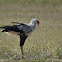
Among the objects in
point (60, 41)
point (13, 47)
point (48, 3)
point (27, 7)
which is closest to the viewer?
point (13, 47)

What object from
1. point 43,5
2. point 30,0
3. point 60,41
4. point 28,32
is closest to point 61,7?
point 43,5

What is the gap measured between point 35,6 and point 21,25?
25.5 meters

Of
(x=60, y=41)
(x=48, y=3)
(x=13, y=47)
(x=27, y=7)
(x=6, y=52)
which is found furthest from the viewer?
(x=48, y=3)

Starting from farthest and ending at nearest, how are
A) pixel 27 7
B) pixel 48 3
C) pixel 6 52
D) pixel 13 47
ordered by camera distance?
pixel 48 3 < pixel 27 7 < pixel 13 47 < pixel 6 52

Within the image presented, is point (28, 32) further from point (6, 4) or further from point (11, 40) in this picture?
point (6, 4)

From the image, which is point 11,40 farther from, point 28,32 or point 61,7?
point 61,7

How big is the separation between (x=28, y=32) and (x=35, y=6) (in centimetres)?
2550

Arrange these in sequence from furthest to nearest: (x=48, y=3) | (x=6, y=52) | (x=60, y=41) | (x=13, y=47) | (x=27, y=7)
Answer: (x=48, y=3), (x=27, y=7), (x=60, y=41), (x=13, y=47), (x=6, y=52)

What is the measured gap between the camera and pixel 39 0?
35.8 meters

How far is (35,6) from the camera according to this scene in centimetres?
3331

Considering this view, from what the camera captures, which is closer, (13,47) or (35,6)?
(13,47)

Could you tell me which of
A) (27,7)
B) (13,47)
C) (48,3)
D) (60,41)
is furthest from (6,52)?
(48,3)

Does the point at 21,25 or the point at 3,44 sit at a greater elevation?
the point at 21,25

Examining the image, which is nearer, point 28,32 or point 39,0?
point 28,32
